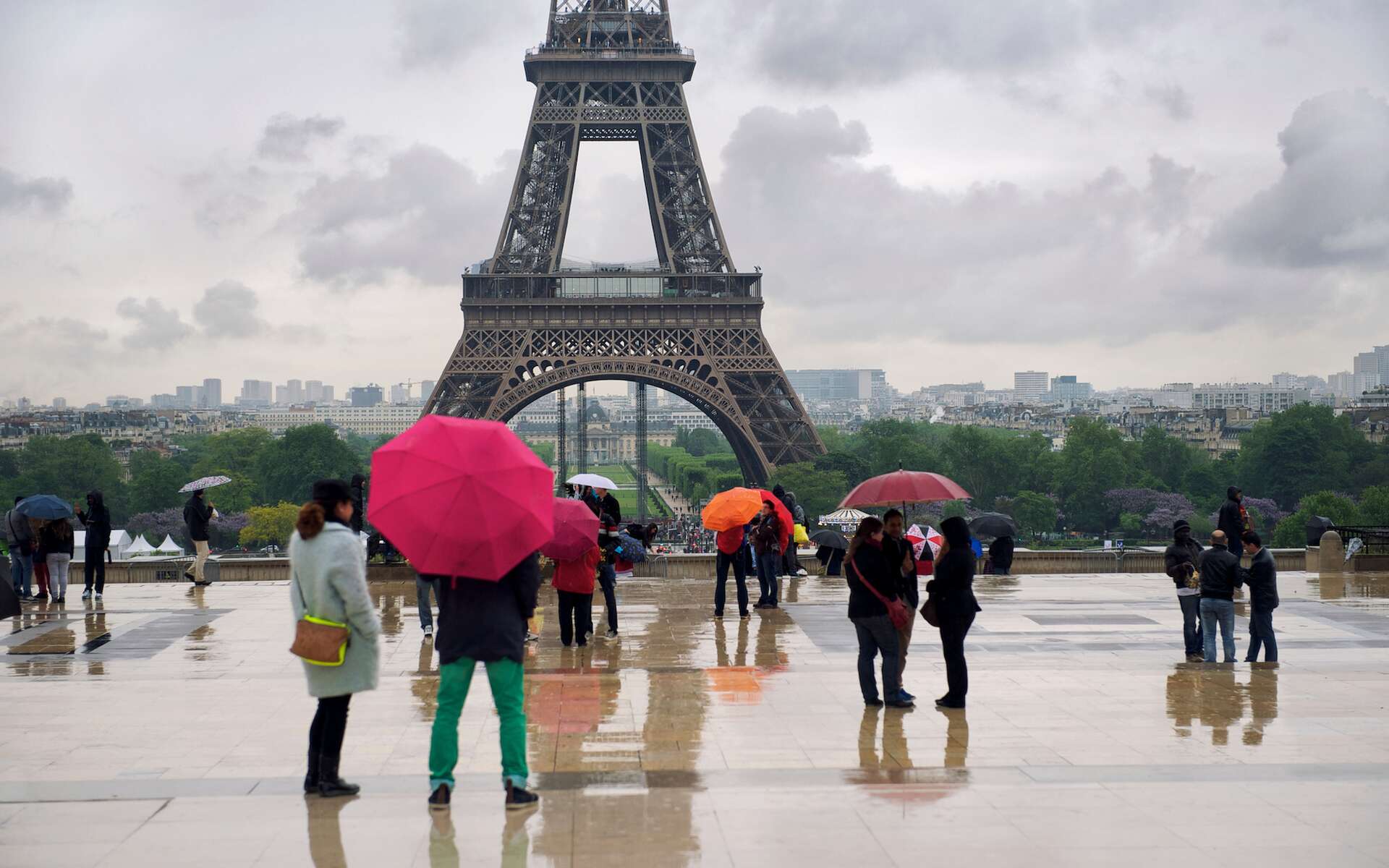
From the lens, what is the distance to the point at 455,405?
66875 mm

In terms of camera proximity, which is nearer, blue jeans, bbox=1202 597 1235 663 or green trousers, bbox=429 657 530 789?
green trousers, bbox=429 657 530 789

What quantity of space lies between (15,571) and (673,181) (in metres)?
49.8

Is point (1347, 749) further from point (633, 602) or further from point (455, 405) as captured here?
point (455, 405)

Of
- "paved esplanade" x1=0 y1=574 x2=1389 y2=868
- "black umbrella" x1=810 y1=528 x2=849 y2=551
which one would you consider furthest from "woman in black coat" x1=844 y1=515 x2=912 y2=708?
"black umbrella" x1=810 y1=528 x2=849 y2=551

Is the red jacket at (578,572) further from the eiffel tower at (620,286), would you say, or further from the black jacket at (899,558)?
the eiffel tower at (620,286)

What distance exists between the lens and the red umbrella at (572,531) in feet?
50.2

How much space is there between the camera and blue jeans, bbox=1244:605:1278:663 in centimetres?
1485

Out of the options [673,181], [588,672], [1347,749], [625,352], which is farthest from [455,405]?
[1347,749]

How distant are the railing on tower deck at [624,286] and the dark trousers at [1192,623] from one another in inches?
2075

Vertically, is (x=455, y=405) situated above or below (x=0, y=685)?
above

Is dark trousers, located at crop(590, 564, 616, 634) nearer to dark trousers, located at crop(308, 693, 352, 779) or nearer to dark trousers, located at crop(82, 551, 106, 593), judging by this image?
dark trousers, located at crop(308, 693, 352, 779)

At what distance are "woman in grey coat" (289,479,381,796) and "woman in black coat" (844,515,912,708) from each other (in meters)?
4.39

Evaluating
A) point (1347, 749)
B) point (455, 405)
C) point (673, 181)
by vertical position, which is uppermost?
point (673, 181)

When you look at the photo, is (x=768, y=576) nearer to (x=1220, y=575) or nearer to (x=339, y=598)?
(x=1220, y=575)
